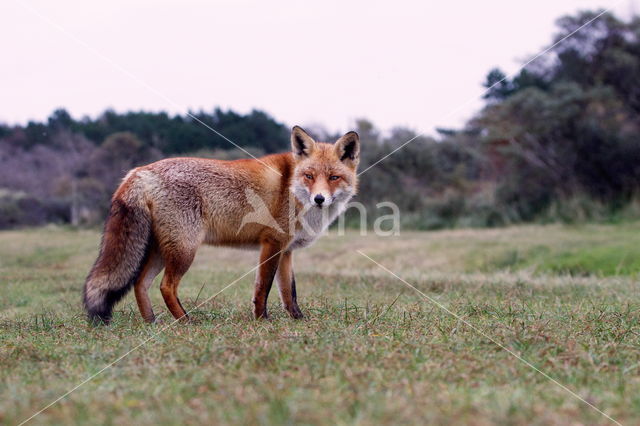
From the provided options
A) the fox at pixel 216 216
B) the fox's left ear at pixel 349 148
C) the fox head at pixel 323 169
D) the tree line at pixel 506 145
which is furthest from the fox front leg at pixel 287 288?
the tree line at pixel 506 145

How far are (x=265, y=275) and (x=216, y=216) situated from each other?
0.73 m

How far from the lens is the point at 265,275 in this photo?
5.55 metres

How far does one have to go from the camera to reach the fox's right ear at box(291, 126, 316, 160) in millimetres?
6219

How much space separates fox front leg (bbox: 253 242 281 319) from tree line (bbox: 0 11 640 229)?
14.3 m

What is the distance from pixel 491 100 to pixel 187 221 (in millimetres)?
20433

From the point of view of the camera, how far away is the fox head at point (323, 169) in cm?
588

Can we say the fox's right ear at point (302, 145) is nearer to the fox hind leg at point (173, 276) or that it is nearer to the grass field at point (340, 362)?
the grass field at point (340, 362)

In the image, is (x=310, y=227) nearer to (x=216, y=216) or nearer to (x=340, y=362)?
(x=216, y=216)

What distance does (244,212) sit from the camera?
227 inches

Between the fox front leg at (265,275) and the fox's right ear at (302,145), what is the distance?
3.65 feet

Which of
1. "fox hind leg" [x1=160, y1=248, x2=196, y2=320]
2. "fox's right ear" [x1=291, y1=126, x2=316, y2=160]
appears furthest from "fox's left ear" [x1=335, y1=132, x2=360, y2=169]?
"fox hind leg" [x1=160, y1=248, x2=196, y2=320]

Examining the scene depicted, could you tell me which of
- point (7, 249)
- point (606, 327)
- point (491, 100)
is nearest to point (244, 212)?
point (606, 327)

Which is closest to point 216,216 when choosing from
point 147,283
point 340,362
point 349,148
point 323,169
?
point 147,283

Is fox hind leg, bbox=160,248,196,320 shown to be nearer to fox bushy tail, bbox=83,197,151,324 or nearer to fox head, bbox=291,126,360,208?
fox bushy tail, bbox=83,197,151,324
